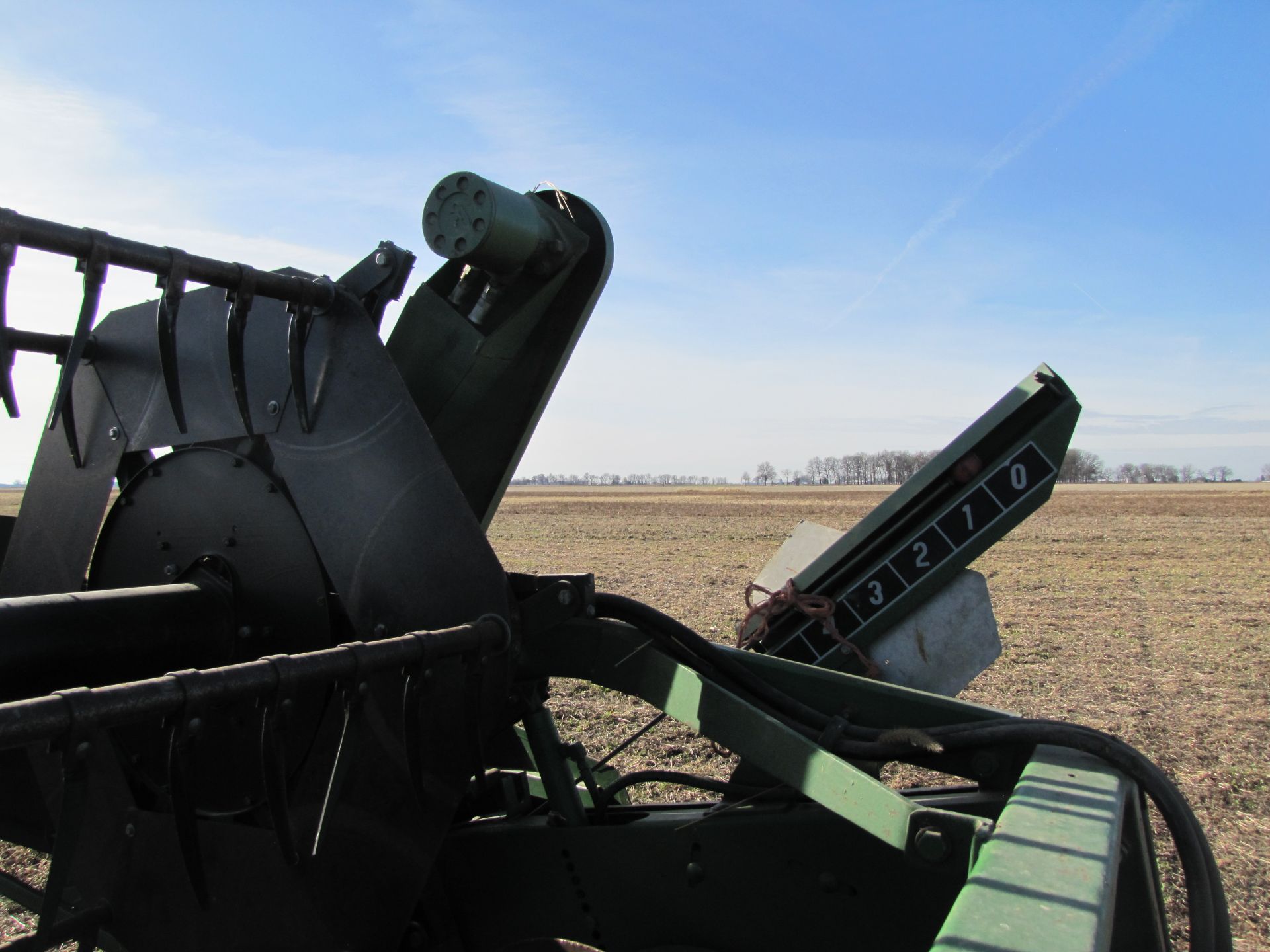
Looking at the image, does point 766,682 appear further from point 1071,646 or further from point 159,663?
point 1071,646

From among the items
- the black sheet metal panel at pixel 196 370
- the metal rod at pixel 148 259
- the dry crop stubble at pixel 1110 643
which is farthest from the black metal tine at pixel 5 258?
the dry crop stubble at pixel 1110 643

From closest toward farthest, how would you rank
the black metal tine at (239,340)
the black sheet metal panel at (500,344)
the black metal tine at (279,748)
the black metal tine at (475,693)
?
the black metal tine at (279,748)
the black metal tine at (475,693)
the black metal tine at (239,340)
the black sheet metal panel at (500,344)

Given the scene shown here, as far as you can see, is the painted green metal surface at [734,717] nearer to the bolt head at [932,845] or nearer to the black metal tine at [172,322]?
the bolt head at [932,845]

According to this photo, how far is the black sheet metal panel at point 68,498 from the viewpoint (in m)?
2.90

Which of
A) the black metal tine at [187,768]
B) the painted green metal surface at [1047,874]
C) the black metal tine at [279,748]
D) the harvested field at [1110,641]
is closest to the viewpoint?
the painted green metal surface at [1047,874]

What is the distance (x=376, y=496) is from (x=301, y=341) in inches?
17.2

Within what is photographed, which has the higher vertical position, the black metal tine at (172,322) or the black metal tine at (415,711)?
the black metal tine at (172,322)

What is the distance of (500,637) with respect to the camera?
229 centimetres

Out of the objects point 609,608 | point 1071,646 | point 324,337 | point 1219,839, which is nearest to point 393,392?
point 324,337

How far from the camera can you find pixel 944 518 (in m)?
2.79

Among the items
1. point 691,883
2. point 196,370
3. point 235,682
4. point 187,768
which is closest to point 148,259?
point 196,370

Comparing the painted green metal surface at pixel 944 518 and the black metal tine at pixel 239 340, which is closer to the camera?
the black metal tine at pixel 239 340

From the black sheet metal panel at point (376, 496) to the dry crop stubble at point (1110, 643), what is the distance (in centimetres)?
260

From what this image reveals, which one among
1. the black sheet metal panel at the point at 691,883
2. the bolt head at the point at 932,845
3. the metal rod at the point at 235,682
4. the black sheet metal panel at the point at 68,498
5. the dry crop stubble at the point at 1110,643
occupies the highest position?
the black sheet metal panel at the point at 68,498
